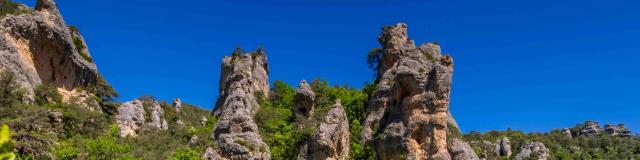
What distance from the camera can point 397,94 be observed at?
49875mm

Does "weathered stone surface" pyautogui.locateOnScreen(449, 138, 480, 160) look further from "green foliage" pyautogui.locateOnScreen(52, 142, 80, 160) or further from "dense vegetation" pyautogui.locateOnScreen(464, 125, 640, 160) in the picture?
"dense vegetation" pyautogui.locateOnScreen(464, 125, 640, 160)

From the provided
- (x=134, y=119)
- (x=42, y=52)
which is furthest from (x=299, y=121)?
(x=42, y=52)

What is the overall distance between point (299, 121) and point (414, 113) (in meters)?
12.0

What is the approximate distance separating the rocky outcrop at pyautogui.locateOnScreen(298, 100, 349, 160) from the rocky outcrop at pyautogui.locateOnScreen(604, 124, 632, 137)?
91014mm

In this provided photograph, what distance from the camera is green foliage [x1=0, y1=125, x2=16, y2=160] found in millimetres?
4055

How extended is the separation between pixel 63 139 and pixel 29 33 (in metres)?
10.5

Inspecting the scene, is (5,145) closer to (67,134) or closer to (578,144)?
(67,134)

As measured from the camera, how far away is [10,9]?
4466 cm

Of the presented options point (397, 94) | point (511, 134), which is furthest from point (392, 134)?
point (511, 134)

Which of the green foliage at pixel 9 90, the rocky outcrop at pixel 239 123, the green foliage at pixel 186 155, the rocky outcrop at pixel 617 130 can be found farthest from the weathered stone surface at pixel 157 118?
the rocky outcrop at pixel 617 130

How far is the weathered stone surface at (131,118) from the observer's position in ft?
155

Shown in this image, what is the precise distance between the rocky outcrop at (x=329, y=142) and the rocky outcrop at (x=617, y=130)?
91.0 meters

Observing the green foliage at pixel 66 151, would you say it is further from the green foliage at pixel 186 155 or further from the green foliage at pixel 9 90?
the green foliage at pixel 186 155

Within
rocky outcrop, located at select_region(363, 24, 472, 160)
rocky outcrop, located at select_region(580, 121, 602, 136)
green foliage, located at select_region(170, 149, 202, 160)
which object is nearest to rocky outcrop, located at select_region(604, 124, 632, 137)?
rocky outcrop, located at select_region(580, 121, 602, 136)
